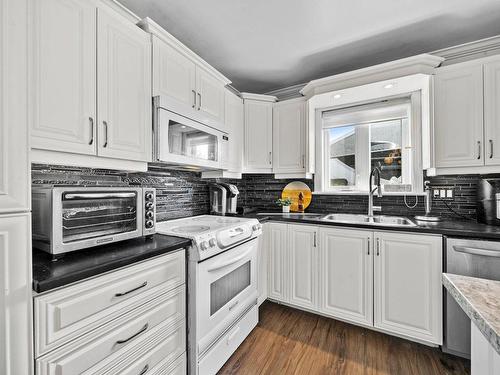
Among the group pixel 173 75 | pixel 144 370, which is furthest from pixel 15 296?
pixel 173 75

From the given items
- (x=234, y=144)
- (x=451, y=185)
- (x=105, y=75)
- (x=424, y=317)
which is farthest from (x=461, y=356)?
(x=105, y=75)

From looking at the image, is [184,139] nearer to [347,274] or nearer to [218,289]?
[218,289]

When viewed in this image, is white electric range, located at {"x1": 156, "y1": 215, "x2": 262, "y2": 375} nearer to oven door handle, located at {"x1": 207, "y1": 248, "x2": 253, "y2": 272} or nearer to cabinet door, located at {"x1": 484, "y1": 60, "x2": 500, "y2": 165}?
oven door handle, located at {"x1": 207, "y1": 248, "x2": 253, "y2": 272}

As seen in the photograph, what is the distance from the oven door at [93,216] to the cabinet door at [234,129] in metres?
1.13

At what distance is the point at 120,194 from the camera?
1.27 metres

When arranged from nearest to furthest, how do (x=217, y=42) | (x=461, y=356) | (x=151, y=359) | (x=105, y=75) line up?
(x=151, y=359)
(x=105, y=75)
(x=461, y=356)
(x=217, y=42)

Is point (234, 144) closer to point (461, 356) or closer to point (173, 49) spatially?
point (173, 49)

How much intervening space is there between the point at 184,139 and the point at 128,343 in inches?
50.5

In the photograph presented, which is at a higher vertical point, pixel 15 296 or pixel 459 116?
pixel 459 116

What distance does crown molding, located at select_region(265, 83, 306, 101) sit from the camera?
9.68 feet

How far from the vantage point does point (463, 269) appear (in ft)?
5.28

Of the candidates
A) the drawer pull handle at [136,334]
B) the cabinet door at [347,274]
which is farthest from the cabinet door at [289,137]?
the drawer pull handle at [136,334]

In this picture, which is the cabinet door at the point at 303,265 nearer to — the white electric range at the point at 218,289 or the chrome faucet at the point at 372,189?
the white electric range at the point at 218,289

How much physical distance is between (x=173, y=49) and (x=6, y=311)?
1731 mm
